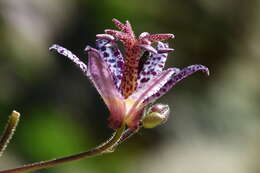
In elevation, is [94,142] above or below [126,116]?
below

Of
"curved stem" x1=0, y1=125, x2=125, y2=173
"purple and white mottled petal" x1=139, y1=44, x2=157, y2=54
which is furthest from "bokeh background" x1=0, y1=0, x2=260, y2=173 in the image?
"curved stem" x1=0, y1=125, x2=125, y2=173

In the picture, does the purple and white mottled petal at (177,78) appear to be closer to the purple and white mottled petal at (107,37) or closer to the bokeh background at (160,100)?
the purple and white mottled petal at (107,37)

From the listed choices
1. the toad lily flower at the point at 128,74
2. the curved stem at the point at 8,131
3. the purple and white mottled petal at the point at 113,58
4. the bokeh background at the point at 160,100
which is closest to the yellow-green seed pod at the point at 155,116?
the toad lily flower at the point at 128,74

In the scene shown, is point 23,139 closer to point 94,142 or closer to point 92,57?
point 94,142

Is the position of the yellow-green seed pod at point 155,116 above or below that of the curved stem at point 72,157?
above

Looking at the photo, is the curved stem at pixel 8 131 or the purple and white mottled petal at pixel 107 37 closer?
the curved stem at pixel 8 131

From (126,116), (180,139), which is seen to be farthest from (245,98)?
(126,116)

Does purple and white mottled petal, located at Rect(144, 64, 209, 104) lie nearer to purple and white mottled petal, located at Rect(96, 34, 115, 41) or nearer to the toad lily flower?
the toad lily flower
